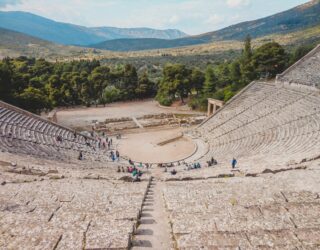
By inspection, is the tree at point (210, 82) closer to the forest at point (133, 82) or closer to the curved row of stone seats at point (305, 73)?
the forest at point (133, 82)

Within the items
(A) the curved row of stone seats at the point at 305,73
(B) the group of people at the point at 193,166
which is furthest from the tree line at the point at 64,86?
(A) the curved row of stone seats at the point at 305,73

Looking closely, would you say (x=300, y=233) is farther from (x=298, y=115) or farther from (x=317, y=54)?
(x=317, y=54)

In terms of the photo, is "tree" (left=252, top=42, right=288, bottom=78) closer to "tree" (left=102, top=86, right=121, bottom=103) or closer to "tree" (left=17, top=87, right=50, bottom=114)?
"tree" (left=102, top=86, right=121, bottom=103)

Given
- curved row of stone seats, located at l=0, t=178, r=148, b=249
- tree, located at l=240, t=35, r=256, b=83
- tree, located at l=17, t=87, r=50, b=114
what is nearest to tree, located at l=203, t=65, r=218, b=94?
tree, located at l=240, t=35, r=256, b=83

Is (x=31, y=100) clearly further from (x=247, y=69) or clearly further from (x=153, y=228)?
(x=153, y=228)

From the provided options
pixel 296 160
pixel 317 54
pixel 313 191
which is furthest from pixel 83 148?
pixel 317 54

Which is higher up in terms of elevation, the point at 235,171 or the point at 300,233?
the point at 300,233

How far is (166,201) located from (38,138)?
51.1 ft

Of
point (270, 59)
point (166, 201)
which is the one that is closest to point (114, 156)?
point (166, 201)

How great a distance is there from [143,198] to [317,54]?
34.5 m

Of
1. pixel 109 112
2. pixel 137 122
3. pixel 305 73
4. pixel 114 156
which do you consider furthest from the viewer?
pixel 109 112

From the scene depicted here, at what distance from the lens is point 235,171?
16203 millimetres

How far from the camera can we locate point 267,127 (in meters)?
25.4

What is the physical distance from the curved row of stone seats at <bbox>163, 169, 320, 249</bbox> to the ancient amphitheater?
0.10 ft
